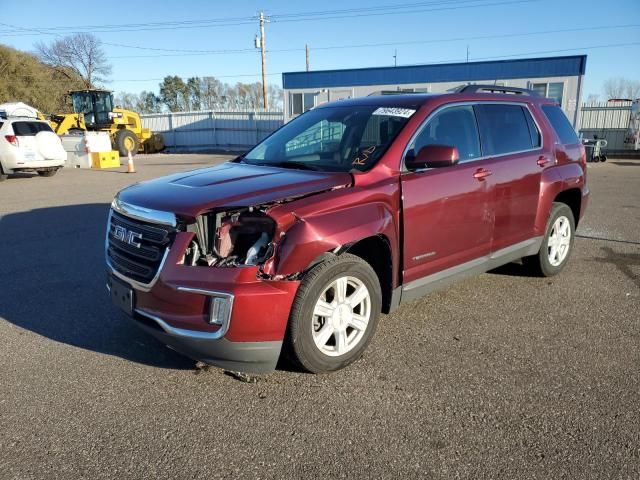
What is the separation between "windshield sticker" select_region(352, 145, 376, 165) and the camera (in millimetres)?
3565

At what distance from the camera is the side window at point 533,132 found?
4.84 m

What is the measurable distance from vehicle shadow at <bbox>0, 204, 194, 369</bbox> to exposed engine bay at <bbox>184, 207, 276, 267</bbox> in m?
0.99

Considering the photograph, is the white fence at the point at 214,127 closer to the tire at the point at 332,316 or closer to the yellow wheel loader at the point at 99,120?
the yellow wheel loader at the point at 99,120

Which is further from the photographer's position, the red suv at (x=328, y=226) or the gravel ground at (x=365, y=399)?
the red suv at (x=328, y=226)

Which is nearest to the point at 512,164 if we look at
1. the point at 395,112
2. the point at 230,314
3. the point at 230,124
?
the point at 395,112

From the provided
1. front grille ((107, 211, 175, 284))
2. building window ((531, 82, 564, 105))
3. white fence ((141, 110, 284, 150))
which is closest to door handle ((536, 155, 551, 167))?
front grille ((107, 211, 175, 284))

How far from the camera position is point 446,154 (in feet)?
11.3

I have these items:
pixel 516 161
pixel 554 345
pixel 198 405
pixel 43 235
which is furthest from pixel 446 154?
pixel 43 235

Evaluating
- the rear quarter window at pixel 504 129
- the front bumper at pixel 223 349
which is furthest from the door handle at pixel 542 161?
the front bumper at pixel 223 349

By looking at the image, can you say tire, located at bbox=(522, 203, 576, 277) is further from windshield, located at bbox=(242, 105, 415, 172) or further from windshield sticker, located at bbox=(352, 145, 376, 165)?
windshield sticker, located at bbox=(352, 145, 376, 165)

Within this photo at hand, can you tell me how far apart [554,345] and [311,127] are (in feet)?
8.82

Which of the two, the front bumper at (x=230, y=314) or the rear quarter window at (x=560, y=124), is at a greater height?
the rear quarter window at (x=560, y=124)

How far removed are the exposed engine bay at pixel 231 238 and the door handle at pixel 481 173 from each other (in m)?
1.99

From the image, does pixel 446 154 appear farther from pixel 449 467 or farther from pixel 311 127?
pixel 449 467
